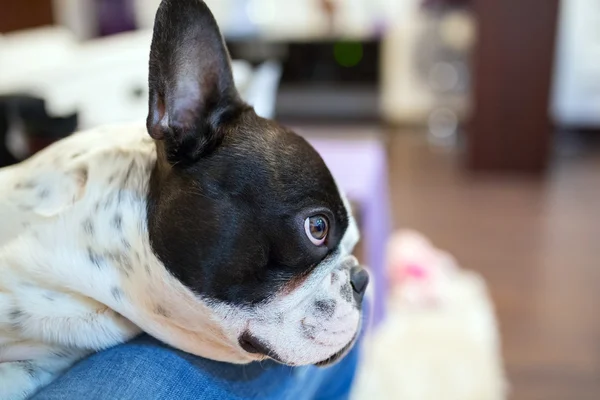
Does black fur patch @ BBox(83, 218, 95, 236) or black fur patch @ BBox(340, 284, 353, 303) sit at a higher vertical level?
black fur patch @ BBox(83, 218, 95, 236)

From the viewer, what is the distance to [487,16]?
4.53 metres

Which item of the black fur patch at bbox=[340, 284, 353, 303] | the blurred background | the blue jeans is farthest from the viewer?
the blurred background

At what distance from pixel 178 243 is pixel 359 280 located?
0.32m

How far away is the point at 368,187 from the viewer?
211 centimetres

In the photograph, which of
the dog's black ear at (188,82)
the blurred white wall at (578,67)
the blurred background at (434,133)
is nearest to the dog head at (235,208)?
the dog's black ear at (188,82)

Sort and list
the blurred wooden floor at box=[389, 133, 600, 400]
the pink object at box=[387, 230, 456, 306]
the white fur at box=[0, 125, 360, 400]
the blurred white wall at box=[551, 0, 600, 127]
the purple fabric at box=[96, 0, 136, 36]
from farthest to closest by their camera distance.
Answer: the purple fabric at box=[96, 0, 136, 36], the blurred white wall at box=[551, 0, 600, 127], the pink object at box=[387, 230, 456, 306], the blurred wooden floor at box=[389, 133, 600, 400], the white fur at box=[0, 125, 360, 400]

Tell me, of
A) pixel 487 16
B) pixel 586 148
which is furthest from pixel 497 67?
pixel 586 148

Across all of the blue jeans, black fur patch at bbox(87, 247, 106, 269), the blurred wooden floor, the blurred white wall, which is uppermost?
black fur patch at bbox(87, 247, 106, 269)

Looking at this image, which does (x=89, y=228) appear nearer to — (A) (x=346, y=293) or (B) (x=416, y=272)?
(A) (x=346, y=293)

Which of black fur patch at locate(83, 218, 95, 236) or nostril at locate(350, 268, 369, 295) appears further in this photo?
nostril at locate(350, 268, 369, 295)

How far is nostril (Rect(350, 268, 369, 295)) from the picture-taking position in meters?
1.08

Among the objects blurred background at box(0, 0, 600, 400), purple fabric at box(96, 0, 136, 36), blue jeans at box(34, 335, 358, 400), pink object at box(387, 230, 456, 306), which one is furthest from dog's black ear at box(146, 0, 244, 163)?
purple fabric at box(96, 0, 136, 36)

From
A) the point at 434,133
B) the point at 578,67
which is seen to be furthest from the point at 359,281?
the point at 434,133

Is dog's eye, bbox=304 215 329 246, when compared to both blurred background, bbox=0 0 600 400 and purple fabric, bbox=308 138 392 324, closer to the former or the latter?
blurred background, bbox=0 0 600 400
